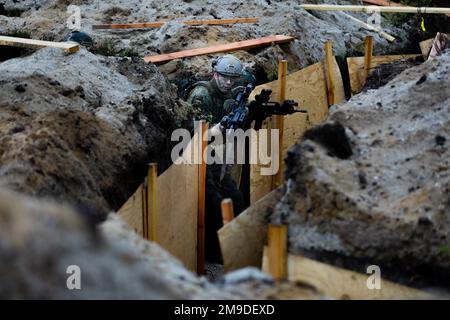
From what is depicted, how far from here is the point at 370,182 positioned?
6039mm

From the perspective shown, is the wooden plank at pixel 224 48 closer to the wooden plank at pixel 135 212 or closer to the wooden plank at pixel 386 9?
the wooden plank at pixel 386 9

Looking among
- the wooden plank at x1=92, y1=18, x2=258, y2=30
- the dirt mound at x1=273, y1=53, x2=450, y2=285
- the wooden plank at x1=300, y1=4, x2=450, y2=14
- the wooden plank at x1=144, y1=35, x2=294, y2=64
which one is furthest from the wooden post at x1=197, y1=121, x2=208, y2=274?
the wooden plank at x1=92, y1=18, x2=258, y2=30

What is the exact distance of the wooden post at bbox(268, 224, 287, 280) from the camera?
5.09 metres

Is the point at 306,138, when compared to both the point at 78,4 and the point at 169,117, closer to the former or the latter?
the point at 169,117

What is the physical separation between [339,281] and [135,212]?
1842 mm

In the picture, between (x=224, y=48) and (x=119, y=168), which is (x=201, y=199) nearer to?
(x=119, y=168)

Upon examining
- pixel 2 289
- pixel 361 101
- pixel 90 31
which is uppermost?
pixel 90 31

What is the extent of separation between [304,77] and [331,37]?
450 centimetres

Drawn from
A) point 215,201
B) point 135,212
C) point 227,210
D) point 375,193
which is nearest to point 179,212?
point 135,212

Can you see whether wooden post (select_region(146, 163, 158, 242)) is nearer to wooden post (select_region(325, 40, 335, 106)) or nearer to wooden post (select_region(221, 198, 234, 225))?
wooden post (select_region(221, 198, 234, 225))

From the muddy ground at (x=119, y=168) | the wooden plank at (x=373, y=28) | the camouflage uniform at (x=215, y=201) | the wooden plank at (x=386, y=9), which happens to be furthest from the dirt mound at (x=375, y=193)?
the wooden plank at (x=373, y=28)

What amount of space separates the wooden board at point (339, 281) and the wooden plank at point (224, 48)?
7564mm
